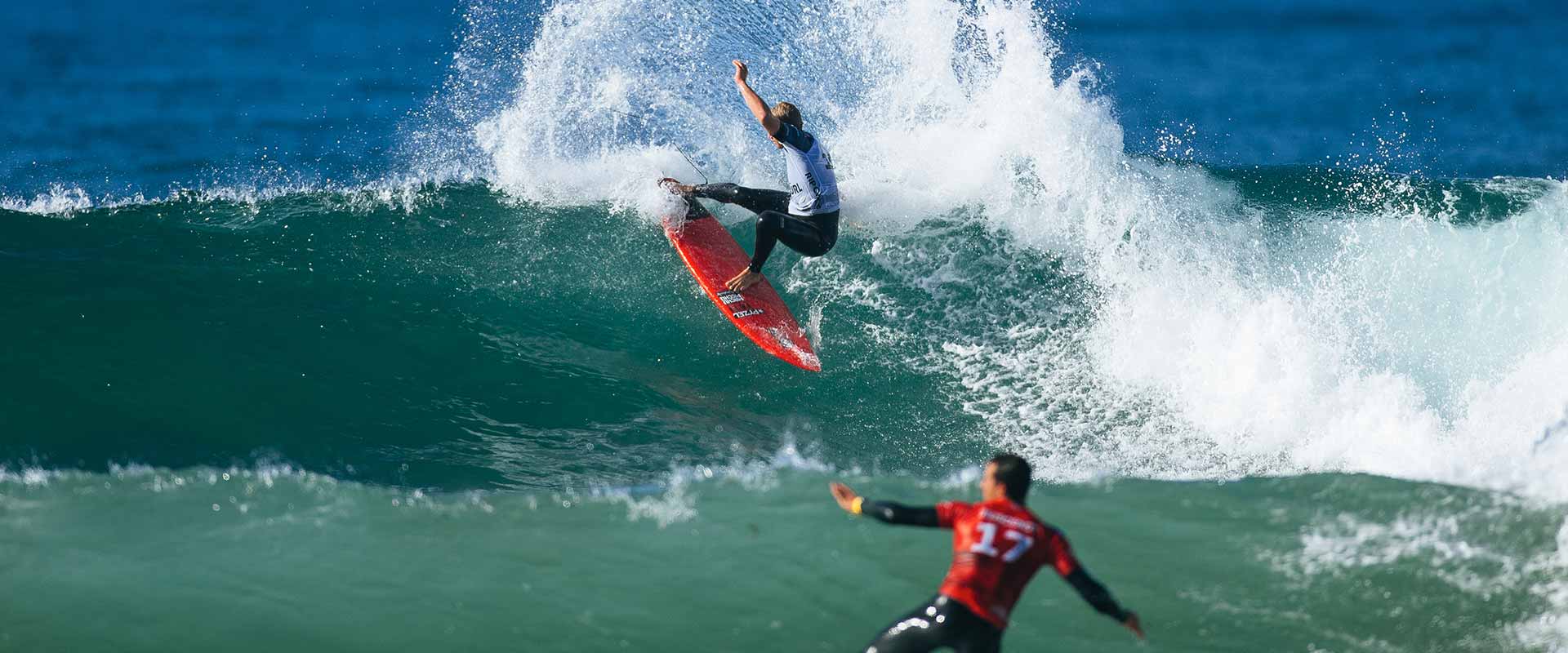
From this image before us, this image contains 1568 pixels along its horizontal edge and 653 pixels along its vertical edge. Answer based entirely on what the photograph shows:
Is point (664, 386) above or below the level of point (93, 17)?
below

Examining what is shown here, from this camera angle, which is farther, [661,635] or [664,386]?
[664,386]

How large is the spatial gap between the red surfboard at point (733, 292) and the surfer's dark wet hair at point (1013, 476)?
12.9ft

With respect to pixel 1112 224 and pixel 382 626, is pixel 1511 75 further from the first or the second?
pixel 382 626

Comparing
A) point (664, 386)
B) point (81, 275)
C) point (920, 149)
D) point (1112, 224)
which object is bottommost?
point (664, 386)

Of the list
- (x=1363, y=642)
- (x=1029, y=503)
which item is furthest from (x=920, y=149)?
(x=1363, y=642)

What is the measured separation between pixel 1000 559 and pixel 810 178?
16.7 ft

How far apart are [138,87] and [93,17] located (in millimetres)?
2954

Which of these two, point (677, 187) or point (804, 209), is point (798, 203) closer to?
point (804, 209)

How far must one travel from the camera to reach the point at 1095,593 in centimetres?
495

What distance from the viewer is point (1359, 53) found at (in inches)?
683

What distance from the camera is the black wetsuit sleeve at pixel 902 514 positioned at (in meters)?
5.30

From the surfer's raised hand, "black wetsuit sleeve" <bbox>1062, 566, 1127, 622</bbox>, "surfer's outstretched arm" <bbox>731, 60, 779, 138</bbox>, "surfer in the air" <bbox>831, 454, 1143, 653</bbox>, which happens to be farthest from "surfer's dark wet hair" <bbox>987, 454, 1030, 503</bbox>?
"surfer's outstretched arm" <bbox>731, 60, 779, 138</bbox>

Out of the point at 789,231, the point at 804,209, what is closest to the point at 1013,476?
the point at 789,231

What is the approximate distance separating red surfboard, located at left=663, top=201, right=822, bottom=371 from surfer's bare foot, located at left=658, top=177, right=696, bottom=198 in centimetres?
12
